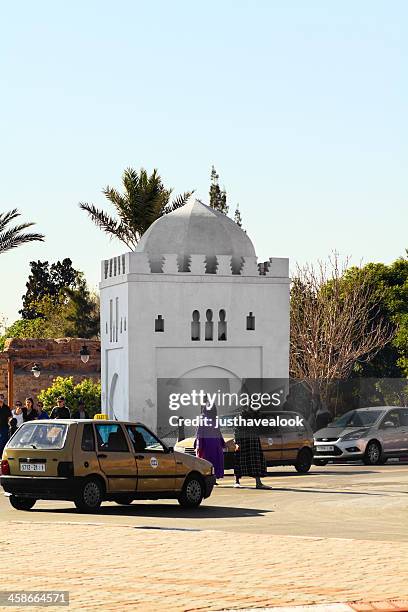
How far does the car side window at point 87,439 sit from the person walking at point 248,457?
663cm

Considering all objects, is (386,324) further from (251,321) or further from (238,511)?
(238,511)

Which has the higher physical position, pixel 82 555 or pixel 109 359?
pixel 109 359

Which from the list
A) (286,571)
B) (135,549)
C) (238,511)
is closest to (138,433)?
(238,511)

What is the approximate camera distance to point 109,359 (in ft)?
157

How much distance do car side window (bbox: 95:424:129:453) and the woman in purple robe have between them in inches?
202

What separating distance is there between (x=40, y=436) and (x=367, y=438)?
16.0m

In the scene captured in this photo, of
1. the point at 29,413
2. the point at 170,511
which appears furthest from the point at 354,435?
the point at 170,511

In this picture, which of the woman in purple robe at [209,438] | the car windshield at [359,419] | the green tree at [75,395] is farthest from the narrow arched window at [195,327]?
the woman in purple robe at [209,438]

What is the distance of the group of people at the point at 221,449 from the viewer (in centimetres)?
2550

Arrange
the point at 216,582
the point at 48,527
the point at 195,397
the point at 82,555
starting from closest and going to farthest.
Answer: the point at 216,582
the point at 82,555
the point at 48,527
the point at 195,397

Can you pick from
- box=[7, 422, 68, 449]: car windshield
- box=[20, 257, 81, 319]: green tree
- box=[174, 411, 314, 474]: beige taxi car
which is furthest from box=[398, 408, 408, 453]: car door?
box=[20, 257, 81, 319]: green tree

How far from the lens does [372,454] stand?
113 ft

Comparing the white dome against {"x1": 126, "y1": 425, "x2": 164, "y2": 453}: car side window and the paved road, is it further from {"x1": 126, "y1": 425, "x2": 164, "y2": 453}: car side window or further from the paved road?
{"x1": 126, "y1": 425, "x2": 164, "y2": 453}: car side window

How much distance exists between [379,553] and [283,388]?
109 feet
